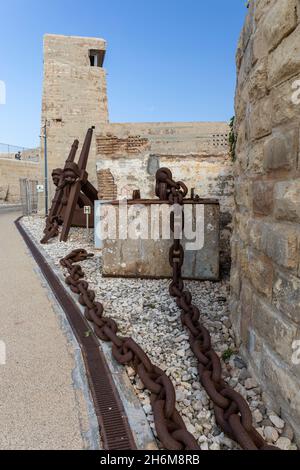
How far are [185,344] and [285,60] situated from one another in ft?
6.50

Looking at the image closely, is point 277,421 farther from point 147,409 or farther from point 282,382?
point 147,409

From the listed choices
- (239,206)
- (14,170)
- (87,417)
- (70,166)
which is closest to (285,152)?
(239,206)

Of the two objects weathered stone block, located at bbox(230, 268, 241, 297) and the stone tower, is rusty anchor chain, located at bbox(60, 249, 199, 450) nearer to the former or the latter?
weathered stone block, located at bbox(230, 268, 241, 297)

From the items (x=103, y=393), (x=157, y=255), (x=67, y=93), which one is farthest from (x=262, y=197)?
(x=67, y=93)

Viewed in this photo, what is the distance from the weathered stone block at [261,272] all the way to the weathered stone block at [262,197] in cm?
27

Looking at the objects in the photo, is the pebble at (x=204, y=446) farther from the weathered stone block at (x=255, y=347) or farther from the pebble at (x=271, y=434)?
the weathered stone block at (x=255, y=347)

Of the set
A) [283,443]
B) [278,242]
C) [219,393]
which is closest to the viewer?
[283,443]

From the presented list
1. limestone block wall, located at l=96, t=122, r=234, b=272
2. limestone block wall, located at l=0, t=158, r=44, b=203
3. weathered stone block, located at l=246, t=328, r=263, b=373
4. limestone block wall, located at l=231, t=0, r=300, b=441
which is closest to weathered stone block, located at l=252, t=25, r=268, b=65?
limestone block wall, located at l=231, t=0, r=300, b=441

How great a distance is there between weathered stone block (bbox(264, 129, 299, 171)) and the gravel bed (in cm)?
128

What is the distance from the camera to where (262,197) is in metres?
1.95

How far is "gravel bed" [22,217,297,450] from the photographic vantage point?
1.70 meters

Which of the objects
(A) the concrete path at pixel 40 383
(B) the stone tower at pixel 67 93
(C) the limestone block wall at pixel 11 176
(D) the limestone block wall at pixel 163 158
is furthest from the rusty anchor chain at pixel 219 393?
(C) the limestone block wall at pixel 11 176

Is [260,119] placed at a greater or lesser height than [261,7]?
lesser

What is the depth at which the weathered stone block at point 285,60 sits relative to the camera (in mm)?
1504
